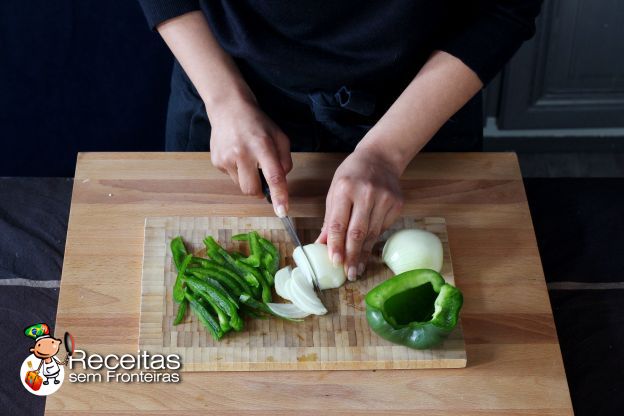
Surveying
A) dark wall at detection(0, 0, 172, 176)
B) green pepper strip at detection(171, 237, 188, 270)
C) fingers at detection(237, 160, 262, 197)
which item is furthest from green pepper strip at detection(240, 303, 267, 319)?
dark wall at detection(0, 0, 172, 176)

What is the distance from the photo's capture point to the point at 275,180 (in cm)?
145

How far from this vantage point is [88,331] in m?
1.34

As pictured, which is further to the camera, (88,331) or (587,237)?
(587,237)

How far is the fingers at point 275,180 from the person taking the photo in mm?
1445

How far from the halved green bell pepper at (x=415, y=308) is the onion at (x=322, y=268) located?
8 centimetres

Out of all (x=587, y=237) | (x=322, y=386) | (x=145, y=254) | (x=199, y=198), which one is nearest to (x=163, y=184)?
(x=199, y=198)

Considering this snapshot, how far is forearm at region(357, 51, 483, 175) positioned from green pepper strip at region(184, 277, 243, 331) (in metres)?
0.37

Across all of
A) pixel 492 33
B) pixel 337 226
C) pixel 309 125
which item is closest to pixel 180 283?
pixel 337 226

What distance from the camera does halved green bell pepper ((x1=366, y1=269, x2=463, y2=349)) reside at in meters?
1.29

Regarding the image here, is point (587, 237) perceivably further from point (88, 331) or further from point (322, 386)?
point (88, 331)

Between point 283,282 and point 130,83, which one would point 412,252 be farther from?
point 130,83

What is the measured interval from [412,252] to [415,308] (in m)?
0.10

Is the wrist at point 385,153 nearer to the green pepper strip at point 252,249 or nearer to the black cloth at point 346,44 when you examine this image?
the black cloth at point 346,44

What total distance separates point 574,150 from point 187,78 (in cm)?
156
